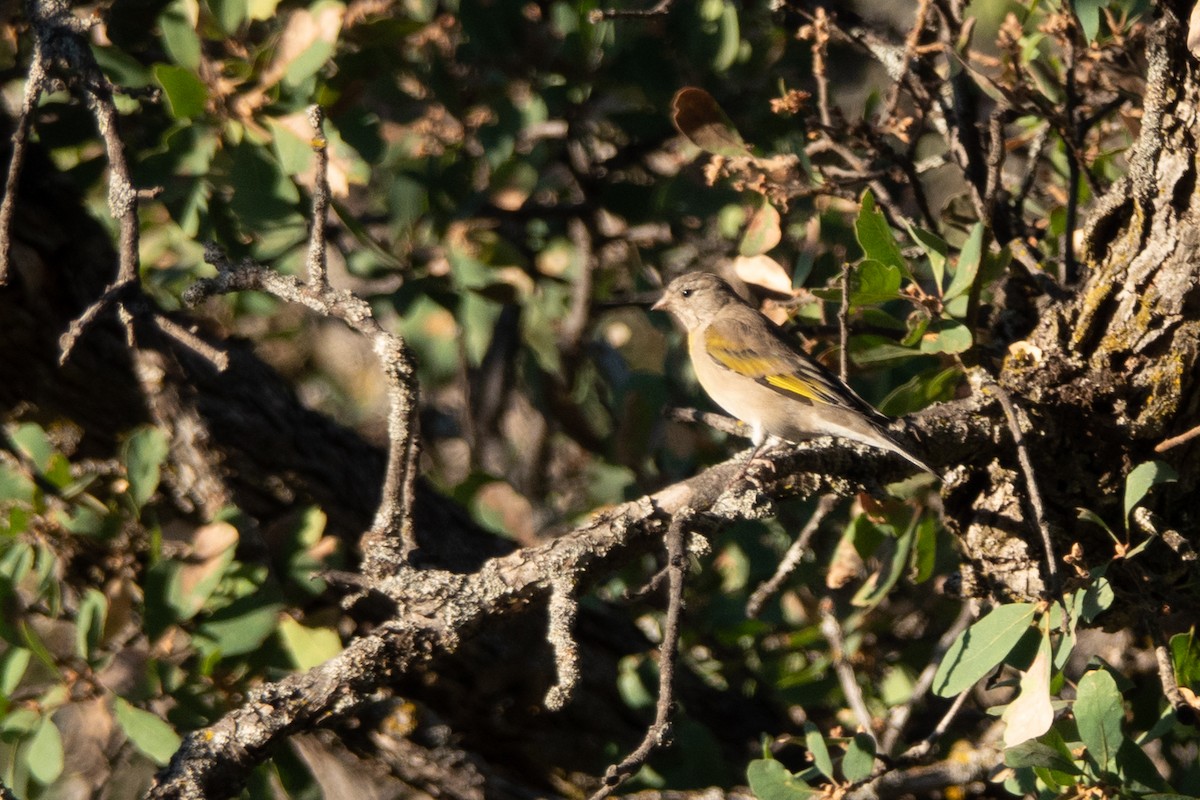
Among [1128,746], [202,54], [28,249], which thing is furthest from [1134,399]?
[28,249]

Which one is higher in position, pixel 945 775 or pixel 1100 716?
pixel 1100 716

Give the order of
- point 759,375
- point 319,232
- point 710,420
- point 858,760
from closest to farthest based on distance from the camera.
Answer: point 319,232, point 858,760, point 710,420, point 759,375

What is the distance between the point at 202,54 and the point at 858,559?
274 cm

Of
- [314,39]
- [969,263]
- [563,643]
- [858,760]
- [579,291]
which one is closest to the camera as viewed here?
[563,643]

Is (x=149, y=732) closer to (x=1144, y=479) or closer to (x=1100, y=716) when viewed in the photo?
(x=1100, y=716)

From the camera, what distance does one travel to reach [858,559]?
3.78 metres

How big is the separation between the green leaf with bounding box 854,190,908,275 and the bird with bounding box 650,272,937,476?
407 millimetres

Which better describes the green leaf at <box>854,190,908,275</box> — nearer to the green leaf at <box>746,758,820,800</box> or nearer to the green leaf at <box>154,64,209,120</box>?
the green leaf at <box>746,758,820,800</box>

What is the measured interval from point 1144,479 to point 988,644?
53 cm

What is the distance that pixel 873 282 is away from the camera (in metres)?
3.08

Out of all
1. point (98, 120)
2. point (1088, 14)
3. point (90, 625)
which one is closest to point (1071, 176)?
point (1088, 14)

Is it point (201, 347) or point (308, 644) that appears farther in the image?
point (308, 644)

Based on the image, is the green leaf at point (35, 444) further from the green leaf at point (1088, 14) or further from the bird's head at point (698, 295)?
the green leaf at point (1088, 14)

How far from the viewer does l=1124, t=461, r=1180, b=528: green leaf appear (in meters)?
2.76
